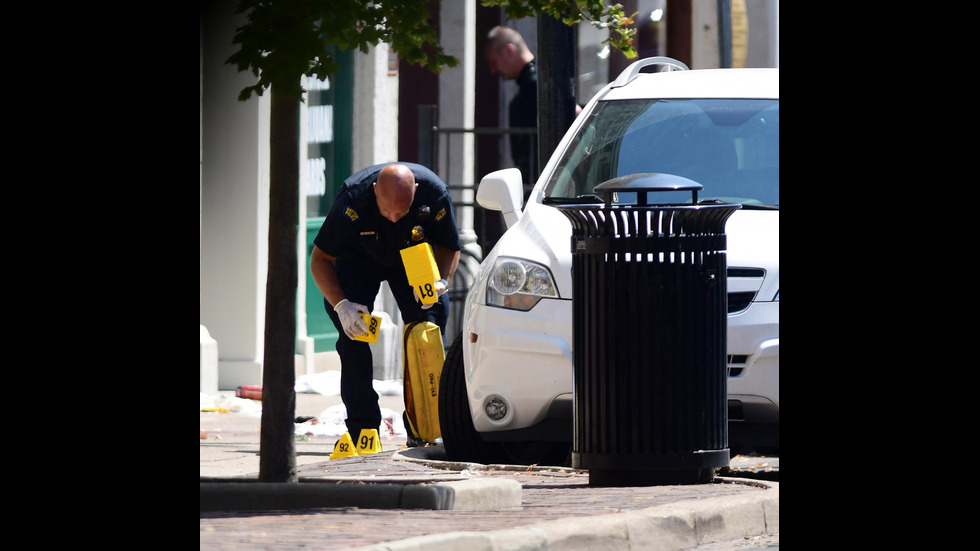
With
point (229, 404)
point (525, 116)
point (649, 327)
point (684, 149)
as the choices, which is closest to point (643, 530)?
point (649, 327)

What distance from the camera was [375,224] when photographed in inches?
350

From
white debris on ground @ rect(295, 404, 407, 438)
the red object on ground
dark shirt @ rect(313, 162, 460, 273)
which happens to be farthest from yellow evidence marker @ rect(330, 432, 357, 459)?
the red object on ground

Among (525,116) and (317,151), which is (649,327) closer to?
(525,116)

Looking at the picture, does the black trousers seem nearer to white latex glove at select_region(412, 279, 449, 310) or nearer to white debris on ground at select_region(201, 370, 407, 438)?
white latex glove at select_region(412, 279, 449, 310)

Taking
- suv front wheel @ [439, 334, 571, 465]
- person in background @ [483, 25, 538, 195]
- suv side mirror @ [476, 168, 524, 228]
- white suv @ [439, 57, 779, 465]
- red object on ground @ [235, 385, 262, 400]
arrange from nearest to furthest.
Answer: white suv @ [439, 57, 779, 465]
suv front wheel @ [439, 334, 571, 465]
suv side mirror @ [476, 168, 524, 228]
red object on ground @ [235, 385, 262, 400]
person in background @ [483, 25, 538, 195]

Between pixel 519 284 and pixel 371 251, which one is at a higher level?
pixel 371 251

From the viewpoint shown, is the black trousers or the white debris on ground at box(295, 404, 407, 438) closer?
the black trousers

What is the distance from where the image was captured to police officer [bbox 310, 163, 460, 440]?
877cm

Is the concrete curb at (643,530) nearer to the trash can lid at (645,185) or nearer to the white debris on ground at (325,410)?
the trash can lid at (645,185)

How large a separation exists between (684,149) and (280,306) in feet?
8.67

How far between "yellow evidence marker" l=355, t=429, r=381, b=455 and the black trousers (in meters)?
0.05

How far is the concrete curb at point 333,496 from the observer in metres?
6.25
